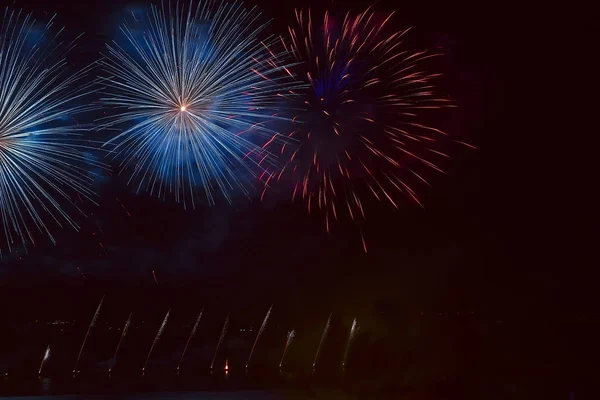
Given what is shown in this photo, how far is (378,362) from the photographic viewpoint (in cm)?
5300

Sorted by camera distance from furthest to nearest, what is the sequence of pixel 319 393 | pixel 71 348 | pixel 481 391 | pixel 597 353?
1. pixel 71 348
2. pixel 597 353
3. pixel 319 393
4. pixel 481 391

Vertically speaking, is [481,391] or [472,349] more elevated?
[472,349]

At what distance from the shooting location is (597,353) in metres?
47.6

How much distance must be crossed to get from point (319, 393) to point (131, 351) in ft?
190

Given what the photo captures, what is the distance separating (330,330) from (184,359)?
20562 mm

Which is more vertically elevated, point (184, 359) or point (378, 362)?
point (184, 359)

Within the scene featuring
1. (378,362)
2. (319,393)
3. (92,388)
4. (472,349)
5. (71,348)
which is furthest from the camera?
(71,348)

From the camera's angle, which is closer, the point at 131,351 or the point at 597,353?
the point at 597,353

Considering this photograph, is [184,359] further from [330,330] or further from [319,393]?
[319,393]

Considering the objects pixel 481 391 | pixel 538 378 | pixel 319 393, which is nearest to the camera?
pixel 481 391

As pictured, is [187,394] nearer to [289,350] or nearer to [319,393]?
[319,393]

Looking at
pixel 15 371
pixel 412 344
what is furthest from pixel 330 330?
pixel 15 371

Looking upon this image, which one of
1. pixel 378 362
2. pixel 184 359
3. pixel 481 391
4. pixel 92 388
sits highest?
pixel 184 359

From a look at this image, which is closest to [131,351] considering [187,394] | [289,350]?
[289,350]
